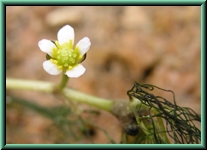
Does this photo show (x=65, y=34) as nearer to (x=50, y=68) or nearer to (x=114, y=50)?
(x=50, y=68)

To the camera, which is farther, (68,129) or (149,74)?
(149,74)

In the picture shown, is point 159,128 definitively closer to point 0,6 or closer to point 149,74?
point 0,6

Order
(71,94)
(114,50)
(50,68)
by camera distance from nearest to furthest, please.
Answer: (50,68), (71,94), (114,50)

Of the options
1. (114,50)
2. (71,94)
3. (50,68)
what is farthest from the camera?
(114,50)

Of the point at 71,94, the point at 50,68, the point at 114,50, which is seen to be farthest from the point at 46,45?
the point at 114,50

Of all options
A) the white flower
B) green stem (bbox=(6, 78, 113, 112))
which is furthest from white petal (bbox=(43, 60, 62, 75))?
green stem (bbox=(6, 78, 113, 112))

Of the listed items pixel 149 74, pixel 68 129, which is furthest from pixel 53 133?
pixel 149 74

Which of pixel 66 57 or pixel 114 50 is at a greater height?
pixel 114 50
